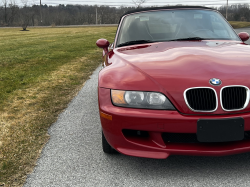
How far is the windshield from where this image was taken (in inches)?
138

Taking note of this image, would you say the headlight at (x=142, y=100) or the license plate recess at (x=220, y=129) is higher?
the headlight at (x=142, y=100)

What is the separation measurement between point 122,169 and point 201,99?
92 cm

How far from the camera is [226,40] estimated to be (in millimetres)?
3432

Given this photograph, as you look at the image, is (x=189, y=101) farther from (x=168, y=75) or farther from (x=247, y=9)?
(x=247, y=9)

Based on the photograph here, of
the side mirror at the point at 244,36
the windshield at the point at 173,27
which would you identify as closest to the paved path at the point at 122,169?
the windshield at the point at 173,27

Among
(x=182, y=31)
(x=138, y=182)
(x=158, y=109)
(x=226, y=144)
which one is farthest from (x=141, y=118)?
(x=182, y=31)

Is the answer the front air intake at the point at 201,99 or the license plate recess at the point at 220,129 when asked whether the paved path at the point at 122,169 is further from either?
the front air intake at the point at 201,99

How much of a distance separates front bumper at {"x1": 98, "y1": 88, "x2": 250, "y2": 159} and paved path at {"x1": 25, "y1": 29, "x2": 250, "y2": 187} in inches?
9.1

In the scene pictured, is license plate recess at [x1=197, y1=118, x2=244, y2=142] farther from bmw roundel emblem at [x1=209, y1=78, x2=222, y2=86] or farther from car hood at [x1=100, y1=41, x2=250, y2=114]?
bmw roundel emblem at [x1=209, y1=78, x2=222, y2=86]

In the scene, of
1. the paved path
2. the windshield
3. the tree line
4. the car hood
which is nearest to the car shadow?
the paved path

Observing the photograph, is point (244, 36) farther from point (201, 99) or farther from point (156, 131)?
point (156, 131)

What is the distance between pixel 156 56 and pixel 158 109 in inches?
28.1

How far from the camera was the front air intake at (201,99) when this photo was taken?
208 cm

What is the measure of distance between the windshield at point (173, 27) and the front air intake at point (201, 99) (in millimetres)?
1475
